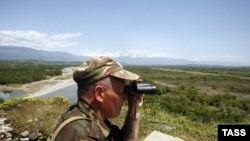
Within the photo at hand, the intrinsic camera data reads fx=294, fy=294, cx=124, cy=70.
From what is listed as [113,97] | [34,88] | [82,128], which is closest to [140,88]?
[113,97]

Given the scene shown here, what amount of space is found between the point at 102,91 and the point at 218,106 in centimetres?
2687

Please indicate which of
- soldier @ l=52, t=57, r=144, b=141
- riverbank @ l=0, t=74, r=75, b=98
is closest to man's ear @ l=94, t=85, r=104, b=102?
soldier @ l=52, t=57, r=144, b=141

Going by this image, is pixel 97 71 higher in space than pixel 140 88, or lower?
higher

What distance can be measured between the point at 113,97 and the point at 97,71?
188 mm

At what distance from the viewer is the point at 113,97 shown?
1693 millimetres

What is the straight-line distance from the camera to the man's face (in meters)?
1.67

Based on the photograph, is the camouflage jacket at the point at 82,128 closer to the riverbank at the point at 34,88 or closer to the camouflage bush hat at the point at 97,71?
the camouflage bush hat at the point at 97,71

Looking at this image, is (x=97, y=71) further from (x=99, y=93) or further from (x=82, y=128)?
(x=82, y=128)

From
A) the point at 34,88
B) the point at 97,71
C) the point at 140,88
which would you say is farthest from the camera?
the point at 34,88

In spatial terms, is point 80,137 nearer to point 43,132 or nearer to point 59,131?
point 59,131

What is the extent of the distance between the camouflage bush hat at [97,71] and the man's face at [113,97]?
0.05m

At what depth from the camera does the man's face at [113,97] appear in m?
1.67

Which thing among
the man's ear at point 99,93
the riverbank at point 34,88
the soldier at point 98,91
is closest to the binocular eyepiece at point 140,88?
the soldier at point 98,91

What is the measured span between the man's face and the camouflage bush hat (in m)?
0.05
